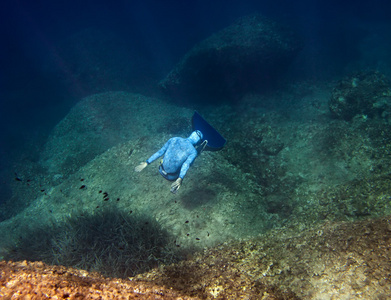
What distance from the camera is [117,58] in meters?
18.0

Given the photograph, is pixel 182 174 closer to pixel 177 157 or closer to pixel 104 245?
pixel 177 157

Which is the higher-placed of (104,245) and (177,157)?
(177,157)

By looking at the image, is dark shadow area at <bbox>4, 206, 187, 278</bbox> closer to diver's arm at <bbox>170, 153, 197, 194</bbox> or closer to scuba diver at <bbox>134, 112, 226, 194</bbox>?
diver's arm at <bbox>170, 153, 197, 194</bbox>

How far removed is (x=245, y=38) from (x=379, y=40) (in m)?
14.8

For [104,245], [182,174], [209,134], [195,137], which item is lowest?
[104,245]

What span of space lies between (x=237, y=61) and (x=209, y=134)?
677cm

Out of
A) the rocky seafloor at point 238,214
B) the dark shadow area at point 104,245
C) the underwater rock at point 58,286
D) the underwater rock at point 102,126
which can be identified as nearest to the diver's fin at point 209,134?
the rocky seafloor at point 238,214

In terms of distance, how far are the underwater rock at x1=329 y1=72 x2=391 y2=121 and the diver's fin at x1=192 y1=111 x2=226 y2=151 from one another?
510cm

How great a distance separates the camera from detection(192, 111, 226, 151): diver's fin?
491 cm

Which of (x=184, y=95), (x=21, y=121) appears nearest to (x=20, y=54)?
(x=21, y=121)

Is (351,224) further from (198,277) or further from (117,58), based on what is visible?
(117,58)

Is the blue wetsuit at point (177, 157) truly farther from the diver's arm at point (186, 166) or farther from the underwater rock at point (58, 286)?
the underwater rock at point (58, 286)

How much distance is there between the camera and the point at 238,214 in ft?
14.0

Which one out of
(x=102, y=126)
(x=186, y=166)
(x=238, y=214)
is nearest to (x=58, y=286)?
(x=186, y=166)
